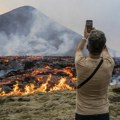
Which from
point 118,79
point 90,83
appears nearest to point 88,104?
point 90,83

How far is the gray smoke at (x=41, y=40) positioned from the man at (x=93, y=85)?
3656cm

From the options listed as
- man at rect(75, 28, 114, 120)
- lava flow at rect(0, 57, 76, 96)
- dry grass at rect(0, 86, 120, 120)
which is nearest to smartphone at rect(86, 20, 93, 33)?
man at rect(75, 28, 114, 120)

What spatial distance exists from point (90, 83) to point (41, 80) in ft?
47.0

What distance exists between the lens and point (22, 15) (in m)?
55.9

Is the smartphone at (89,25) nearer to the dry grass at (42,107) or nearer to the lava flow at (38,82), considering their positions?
the dry grass at (42,107)

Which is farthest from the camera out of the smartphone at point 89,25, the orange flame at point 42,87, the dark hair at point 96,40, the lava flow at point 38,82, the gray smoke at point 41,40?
the gray smoke at point 41,40

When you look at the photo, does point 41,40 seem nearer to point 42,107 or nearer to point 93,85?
point 42,107

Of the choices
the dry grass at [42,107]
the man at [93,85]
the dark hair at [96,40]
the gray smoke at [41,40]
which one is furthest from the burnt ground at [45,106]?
the gray smoke at [41,40]

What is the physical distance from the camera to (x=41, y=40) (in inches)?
1897

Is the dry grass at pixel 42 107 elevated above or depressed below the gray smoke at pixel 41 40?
above

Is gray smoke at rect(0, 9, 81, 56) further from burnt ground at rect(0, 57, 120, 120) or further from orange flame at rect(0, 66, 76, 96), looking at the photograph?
burnt ground at rect(0, 57, 120, 120)

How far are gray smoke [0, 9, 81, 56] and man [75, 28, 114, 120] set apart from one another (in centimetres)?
3656

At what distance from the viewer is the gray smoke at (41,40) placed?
43.9m

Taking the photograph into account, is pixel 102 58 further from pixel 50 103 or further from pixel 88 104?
pixel 50 103
